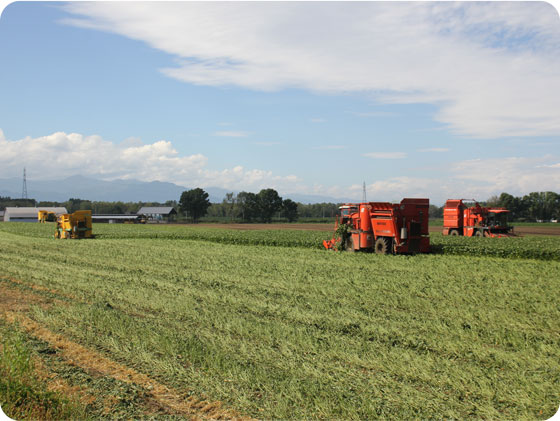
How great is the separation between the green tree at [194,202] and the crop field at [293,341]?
9467 centimetres

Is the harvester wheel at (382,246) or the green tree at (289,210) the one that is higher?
the green tree at (289,210)

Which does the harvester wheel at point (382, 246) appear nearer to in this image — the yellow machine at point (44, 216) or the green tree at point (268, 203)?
the yellow machine at point (44, 216)

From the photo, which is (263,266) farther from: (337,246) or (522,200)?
(522,200)

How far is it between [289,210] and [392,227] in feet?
290

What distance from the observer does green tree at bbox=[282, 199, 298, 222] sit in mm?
110000

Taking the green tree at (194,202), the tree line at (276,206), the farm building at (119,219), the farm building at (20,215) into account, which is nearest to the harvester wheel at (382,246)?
the farm building at (119,219)

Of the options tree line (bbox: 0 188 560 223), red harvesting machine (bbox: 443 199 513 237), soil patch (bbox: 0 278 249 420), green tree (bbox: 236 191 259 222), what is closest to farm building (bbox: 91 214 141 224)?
tree line (bbox: 0 188 560 223)

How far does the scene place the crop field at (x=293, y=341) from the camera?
6008 millimetres

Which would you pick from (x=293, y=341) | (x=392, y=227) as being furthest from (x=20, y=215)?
(x=293, y=341)

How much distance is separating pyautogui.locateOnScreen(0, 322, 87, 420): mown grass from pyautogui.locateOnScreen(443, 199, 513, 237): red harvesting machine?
30.5 metres

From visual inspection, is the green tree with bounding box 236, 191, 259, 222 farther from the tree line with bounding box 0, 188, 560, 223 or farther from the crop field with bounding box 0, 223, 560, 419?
the crop field with bounding box 0, 223, 560, 419

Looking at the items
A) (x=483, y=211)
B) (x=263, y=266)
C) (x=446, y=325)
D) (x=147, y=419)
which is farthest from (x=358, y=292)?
(x=483, y=211)

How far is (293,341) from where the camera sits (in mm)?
8188

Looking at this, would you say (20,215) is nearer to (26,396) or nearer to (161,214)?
(161,214)
